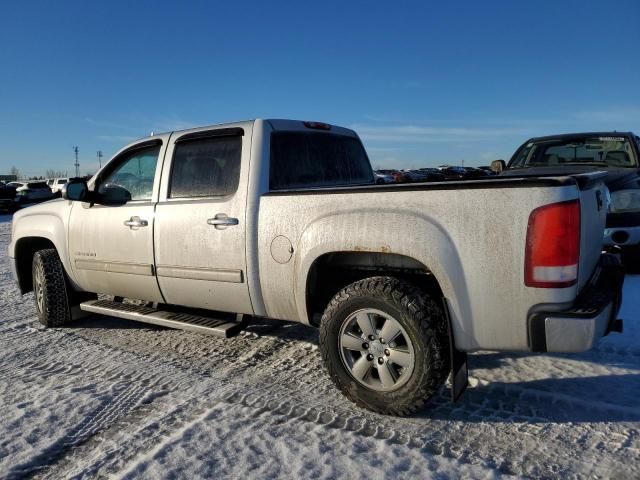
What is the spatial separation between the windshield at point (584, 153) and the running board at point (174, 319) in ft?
17.3

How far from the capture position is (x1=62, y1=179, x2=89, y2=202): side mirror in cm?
437

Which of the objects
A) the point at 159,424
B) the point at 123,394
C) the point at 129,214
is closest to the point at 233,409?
the point at 159,424

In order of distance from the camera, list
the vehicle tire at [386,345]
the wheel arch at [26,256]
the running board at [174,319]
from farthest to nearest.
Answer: the wheel arch at [26,256] < the running board at [174,319] < the vehicle tire at [386,345]

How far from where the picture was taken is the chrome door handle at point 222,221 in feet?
11.5

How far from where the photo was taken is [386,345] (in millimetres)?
2945

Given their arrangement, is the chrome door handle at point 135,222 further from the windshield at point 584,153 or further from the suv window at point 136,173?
the windshield at point 584,153

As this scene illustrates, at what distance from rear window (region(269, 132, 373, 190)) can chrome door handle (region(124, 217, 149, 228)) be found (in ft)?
3.94

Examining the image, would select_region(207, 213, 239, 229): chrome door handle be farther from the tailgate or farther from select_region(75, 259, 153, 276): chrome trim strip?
the tailgate

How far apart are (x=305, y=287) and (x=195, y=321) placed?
119cm

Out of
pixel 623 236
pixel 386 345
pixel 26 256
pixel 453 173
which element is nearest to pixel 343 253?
pixel 386 345

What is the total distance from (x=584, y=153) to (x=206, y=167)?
5.77 m

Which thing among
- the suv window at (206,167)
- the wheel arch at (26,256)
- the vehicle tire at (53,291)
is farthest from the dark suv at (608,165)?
the wheel arch at (26,256)

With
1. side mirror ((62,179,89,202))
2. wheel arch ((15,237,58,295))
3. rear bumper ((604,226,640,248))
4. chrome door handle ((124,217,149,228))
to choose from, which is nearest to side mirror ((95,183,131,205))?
side mirror ((62,179,89,202))

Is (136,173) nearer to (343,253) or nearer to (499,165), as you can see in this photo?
(343,253)
